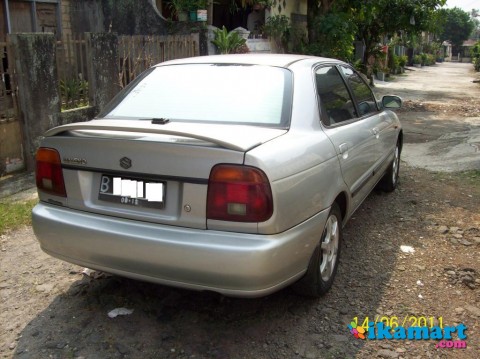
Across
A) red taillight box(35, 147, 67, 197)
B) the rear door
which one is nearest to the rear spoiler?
red taillight box(35, 147, 67, 197)

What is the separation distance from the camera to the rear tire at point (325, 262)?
3.00 meters

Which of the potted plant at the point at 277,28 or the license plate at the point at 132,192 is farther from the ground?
the potted plant at the point at 277,28

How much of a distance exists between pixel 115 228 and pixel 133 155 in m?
0.42

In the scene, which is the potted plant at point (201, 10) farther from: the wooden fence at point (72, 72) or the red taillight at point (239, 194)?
the red taillight at point (239, 194)

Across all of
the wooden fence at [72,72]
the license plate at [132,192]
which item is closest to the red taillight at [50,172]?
the license plate at [132,192]

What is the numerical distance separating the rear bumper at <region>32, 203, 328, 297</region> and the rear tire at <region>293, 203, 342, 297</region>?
0.18 meters

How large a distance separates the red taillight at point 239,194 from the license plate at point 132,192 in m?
0.30

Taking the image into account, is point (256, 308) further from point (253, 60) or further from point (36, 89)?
point (36, 89)

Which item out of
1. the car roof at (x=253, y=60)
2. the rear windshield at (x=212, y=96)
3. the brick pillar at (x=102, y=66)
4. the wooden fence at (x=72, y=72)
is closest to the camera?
the rear windshield at (x=212, y=96)

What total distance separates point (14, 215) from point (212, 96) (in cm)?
266

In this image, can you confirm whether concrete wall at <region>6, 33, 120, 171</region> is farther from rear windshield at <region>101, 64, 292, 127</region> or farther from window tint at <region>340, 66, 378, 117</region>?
window tint at <region>340, 66, 378, 117</region>

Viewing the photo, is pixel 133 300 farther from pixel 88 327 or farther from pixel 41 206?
pixel 41 206

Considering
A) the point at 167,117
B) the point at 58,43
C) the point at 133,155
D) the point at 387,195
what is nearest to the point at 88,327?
the point at 133,155

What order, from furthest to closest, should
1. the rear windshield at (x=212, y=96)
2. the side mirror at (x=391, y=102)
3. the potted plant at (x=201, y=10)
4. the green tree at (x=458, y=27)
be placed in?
the green tree at (x=458, y=27), the potted plant at (x=201, y=10), the side mirror at (x=391, y=102), the rear windshield at (x=212, y=96)
